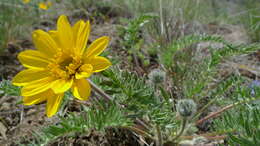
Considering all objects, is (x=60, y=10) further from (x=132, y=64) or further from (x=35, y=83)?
(x=35, y=83)

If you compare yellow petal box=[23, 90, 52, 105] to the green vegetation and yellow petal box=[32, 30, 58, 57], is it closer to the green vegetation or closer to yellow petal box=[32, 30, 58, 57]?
the green vegetation

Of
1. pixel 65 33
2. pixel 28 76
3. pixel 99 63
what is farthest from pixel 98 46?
pixel 28 76

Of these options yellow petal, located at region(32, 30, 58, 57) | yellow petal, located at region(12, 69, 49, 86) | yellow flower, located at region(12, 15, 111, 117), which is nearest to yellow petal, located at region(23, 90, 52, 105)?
yellow flower, located at region(12, 15, 111, 117)

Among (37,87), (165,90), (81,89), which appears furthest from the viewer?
(165,90)

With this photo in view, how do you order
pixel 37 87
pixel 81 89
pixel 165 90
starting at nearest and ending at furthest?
pixel 81 89 < pixel 37 87 < pixel 165 90

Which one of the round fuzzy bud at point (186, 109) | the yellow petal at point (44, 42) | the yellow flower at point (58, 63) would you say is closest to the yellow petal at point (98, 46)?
the yellow flower at point (58, 63)

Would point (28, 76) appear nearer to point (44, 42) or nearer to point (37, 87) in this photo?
point (37, 87)

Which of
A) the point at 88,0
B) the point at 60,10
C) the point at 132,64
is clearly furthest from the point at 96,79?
the point at 60,10
